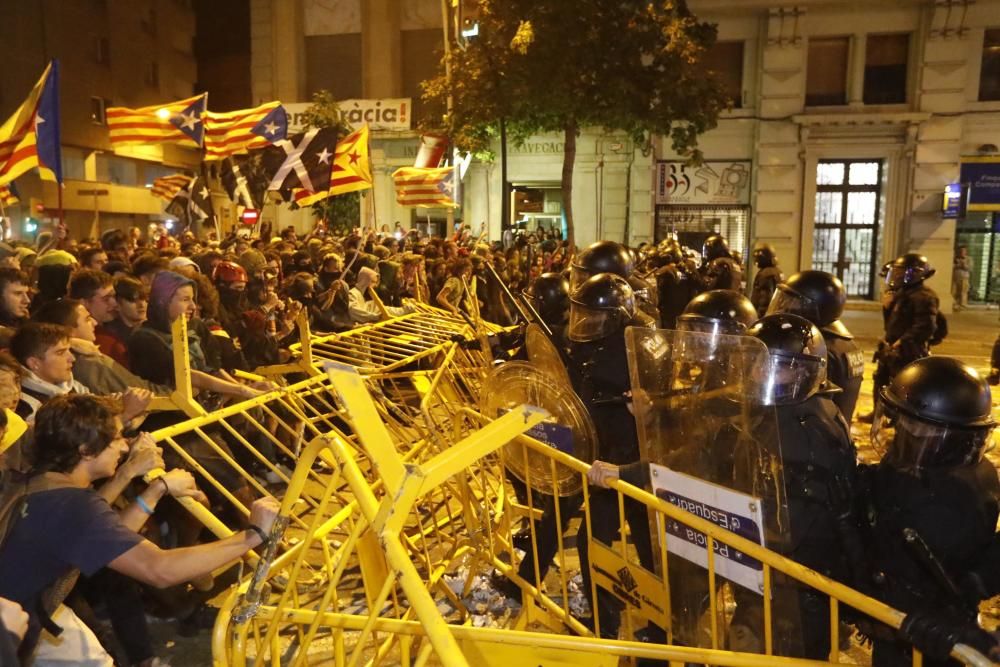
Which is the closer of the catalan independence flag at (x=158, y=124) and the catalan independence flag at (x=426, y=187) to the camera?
the catalan independence flag at (x=158, y=124)

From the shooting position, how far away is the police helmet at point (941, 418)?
8.55 feet

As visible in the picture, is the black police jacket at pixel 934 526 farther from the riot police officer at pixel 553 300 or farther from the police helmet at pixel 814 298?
the riot police officer at pixel 553 300

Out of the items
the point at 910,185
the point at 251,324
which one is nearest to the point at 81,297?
the point at 251,324

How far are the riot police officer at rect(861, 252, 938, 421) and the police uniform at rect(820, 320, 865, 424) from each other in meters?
2.42

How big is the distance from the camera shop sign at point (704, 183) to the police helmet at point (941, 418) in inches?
795

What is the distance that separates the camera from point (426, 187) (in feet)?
47.7

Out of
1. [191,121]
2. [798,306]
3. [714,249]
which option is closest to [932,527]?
[798,306]

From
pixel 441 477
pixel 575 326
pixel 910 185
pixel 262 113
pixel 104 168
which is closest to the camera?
pixel 441 477

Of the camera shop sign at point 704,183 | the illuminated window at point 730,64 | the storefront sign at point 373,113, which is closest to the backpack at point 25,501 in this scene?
the camera shop sign at point 704,183

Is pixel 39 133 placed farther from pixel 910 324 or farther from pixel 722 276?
pixel 910 324

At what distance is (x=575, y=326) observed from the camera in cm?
434

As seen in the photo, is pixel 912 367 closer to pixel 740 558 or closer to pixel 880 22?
pixel 740 558

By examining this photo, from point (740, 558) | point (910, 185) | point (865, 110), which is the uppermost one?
point (865, 110)

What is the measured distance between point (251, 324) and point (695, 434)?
4.64 m
